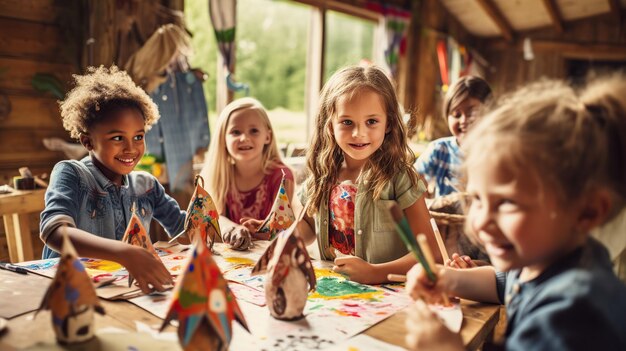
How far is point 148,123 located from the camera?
5.43 ft

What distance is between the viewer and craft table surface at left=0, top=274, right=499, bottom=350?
2.60 ft

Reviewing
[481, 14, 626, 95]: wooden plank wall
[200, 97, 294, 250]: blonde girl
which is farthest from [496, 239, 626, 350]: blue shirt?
[481, 14, 626, 95]: wooden plank wall

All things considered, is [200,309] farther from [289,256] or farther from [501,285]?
[501,285]

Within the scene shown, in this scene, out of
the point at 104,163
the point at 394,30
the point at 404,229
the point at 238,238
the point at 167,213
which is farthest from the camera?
the point at 394,30

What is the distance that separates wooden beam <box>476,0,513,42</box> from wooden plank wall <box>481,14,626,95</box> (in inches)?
10.1

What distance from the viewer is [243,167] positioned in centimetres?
222

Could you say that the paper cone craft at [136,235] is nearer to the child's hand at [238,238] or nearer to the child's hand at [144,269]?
the child's hand at [144,269]

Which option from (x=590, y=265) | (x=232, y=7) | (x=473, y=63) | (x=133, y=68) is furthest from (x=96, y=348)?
(x=473, y=63)

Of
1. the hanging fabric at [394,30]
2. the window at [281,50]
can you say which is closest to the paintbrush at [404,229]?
the window at [281,50]

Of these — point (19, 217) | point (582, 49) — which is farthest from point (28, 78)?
point (582, 49)

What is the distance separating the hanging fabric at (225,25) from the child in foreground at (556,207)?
3.05 m

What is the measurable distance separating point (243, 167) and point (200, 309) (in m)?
1.54

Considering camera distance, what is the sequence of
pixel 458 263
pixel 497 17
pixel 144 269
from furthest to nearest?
pixel 497 17, pixel 458 263, pixel 144 269

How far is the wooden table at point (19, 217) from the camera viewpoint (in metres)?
2.02
